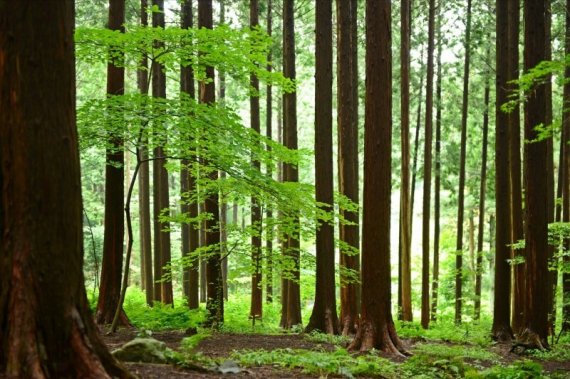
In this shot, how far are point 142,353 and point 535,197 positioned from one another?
9160mm

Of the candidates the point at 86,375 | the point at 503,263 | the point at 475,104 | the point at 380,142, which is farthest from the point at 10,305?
the point at 475,104

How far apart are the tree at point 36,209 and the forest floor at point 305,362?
143cm

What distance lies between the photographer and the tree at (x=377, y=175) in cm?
964

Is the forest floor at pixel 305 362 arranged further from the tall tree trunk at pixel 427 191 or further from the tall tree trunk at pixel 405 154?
the tall tree trunk at pixel 405 154

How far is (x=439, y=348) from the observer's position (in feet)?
38.4

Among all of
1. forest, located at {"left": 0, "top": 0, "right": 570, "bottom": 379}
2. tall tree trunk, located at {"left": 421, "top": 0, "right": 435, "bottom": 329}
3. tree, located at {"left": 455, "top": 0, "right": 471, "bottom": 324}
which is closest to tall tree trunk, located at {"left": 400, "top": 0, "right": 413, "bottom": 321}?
forest, located at {"left": 0, "top": 0, "right": 570, "bottom": 379}

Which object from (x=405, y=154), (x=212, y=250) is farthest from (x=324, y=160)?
(x=405, y=154)

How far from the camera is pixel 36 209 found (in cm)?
397

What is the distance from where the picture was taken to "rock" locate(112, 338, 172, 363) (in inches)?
232

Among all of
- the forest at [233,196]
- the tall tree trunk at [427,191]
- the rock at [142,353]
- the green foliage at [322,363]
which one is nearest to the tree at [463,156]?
the forest at [233,196]

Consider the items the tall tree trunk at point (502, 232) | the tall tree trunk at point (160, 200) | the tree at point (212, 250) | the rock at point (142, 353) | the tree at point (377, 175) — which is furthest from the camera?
the tall tree trunk at point (160, 200)

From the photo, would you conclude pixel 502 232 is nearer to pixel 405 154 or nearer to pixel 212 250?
pixel 405 154

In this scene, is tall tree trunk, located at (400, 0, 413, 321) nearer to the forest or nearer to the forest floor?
the forest

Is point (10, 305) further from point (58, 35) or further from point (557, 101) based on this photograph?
point (557, 101)
